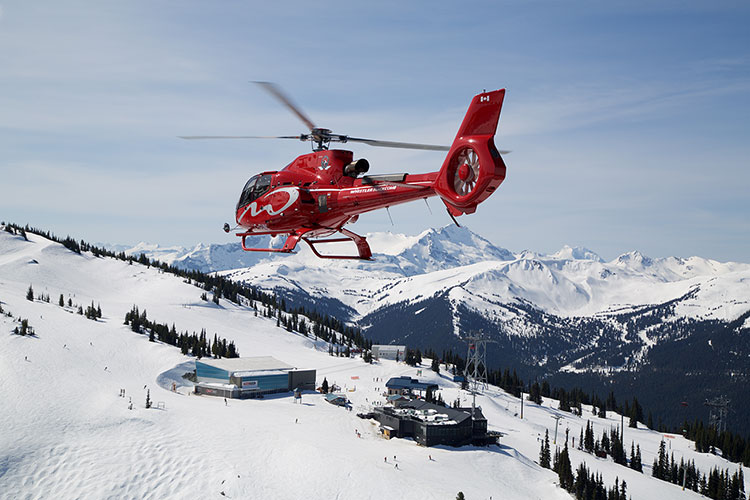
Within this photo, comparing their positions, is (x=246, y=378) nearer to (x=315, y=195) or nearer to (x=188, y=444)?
(x=188, y=444)

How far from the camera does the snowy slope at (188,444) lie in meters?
62.4

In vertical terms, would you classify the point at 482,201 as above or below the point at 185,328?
above

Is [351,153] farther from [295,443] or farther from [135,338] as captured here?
[135,338]

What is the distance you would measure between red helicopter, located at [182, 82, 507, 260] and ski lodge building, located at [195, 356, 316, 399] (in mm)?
76639

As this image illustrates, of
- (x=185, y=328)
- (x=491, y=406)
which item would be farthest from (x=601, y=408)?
(x=185, y=328)

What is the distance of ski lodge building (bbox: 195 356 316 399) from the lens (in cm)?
10475

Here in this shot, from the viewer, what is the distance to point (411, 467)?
241 feet

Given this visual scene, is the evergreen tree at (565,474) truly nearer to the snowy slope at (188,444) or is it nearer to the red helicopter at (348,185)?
the snowy slope at (188,444)

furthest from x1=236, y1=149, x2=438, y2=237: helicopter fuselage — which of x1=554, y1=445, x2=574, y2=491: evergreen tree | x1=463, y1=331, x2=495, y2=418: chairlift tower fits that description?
x1=463, y1=331, x2=495, y2=418: chairlift tower

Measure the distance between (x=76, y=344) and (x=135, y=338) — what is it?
1760 centimetres

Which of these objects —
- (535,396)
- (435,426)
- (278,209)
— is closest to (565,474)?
(435,426)

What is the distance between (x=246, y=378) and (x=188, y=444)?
119ft

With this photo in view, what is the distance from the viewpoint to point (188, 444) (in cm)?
7019

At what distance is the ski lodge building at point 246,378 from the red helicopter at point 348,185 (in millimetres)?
76639
